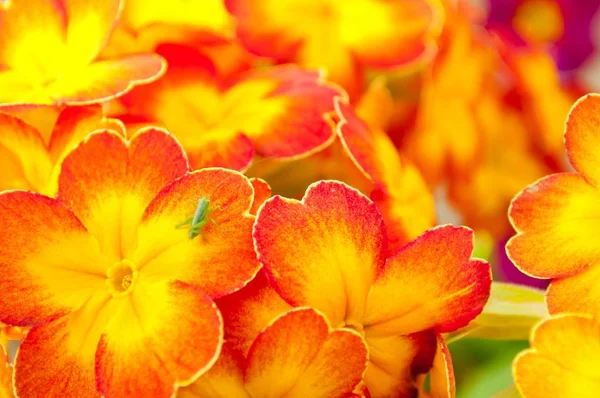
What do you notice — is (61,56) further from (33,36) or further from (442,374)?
(442,374)

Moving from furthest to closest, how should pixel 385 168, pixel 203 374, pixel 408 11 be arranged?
pixel 408 11
pixel 385 168
pixel 203 374

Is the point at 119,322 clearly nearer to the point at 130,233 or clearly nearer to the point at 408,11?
the point at 130,233

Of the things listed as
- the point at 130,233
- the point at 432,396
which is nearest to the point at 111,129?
the point at 130,233

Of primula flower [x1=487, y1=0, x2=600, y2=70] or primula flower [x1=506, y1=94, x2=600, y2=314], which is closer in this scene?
primula flower [x1=506, y1=94, x2=600, y2=314]

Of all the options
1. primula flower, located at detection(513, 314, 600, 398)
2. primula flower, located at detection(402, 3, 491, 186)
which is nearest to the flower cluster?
primula flower, located at detection(513, 314, 600, 398)

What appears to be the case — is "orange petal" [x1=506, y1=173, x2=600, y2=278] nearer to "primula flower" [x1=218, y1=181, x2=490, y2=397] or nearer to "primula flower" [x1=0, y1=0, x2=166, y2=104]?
"primula flower" [x1=218, y1=181, x2=490, y2=397]

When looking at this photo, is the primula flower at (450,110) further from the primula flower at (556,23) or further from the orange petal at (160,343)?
the orange petal at (160,343)

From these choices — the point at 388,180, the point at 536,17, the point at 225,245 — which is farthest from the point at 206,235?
the point at 536,17
